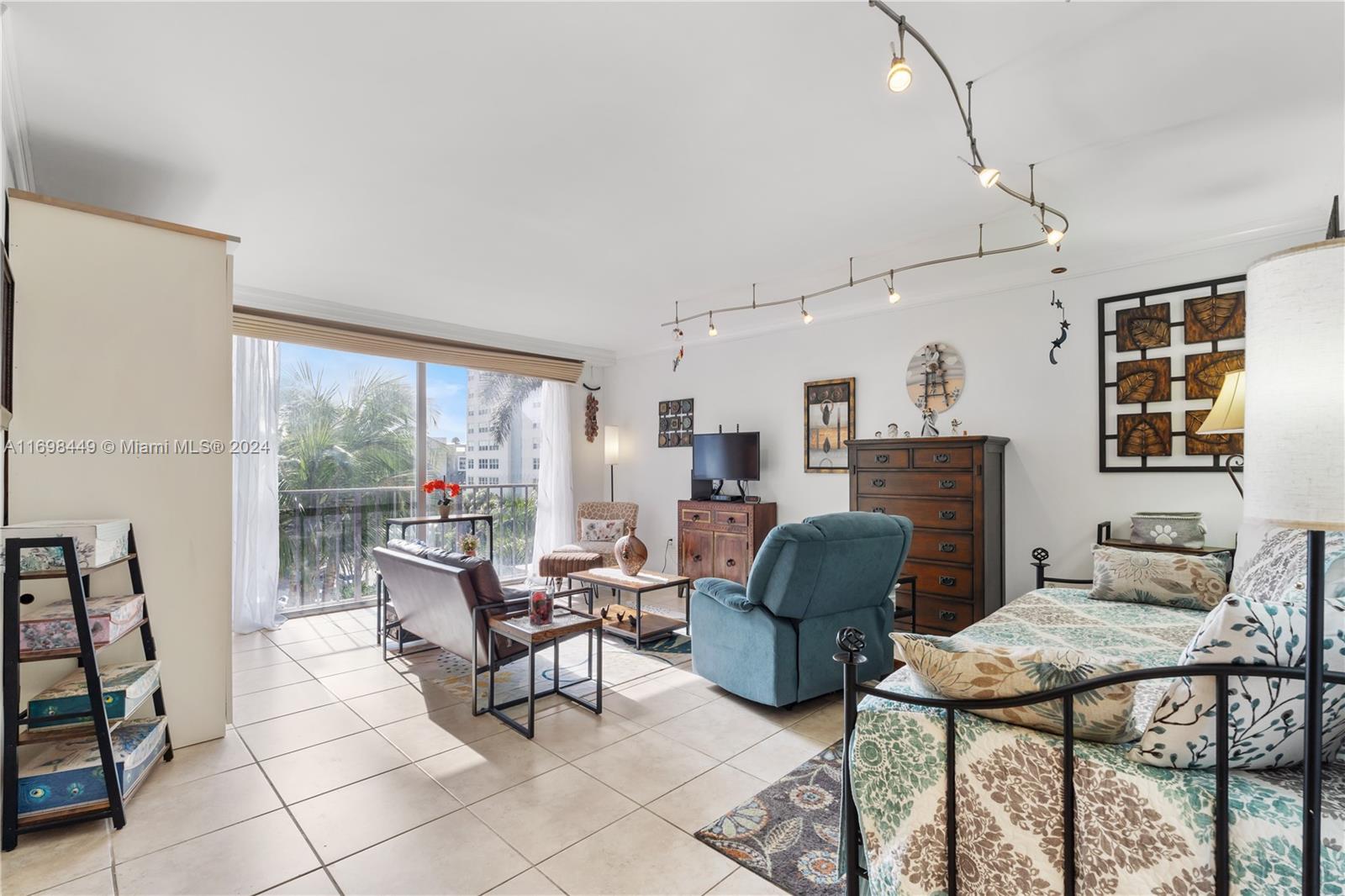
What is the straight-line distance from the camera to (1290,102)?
2232 mm

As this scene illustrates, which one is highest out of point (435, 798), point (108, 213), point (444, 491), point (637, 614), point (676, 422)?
point (108, 213)

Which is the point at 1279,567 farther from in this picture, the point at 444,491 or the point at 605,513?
the point at 605,513

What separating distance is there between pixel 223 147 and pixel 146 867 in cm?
268

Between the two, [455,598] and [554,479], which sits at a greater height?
[554,479]

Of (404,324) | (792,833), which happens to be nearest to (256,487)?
(404,324)

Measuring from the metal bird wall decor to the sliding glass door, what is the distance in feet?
16.6

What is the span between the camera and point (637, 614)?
4.18 metres

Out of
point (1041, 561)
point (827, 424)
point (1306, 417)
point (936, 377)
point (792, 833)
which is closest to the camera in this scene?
point (1306, 417)

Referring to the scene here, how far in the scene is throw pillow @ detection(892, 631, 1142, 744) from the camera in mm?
1248

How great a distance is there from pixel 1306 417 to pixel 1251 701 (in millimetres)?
593

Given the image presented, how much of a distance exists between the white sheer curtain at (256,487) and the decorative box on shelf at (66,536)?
247 cm

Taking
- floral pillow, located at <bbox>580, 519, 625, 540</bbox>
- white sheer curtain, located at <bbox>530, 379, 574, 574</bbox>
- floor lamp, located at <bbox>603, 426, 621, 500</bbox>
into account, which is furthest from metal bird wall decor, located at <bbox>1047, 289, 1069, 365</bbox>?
white sheer curtain, located at <bbox>530, 379, 574, 574</bbox>

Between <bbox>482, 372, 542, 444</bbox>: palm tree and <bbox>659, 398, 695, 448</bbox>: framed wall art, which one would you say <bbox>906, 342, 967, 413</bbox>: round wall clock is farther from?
<bbox>482, 372, 542, 444</bbox>: palm tree

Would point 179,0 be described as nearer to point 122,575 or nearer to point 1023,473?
point 122,575
